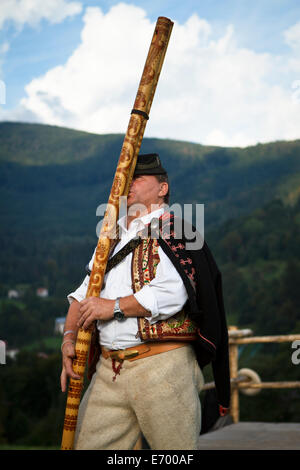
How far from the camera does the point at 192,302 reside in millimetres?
1994

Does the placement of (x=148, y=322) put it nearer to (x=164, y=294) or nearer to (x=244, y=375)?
(x=164, y=294)

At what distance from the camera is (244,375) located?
5582 millimetres

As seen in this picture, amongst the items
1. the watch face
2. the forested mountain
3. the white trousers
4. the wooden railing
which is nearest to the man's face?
the watch face

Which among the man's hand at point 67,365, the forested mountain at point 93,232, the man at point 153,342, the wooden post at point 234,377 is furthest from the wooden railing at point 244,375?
the forested mountain at point 93,232

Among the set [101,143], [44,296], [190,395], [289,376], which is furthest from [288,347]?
[101,143]

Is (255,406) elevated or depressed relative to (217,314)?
depressed

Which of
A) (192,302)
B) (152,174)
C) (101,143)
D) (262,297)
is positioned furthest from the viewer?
(101,143)

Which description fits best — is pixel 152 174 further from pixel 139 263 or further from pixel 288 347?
pixel 288 347

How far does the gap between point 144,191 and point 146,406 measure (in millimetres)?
816

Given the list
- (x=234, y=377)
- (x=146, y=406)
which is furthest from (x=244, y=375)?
(x=146, y=406)

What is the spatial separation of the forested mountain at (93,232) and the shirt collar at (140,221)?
2891 centimetres

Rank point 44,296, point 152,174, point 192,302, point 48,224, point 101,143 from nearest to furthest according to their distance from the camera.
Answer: point 192,302 < point 152,174 < point 44,296 < point 48,224 < point 101,143

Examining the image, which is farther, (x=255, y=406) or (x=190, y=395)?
(x=255, y=406)

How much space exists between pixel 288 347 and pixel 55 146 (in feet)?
194
